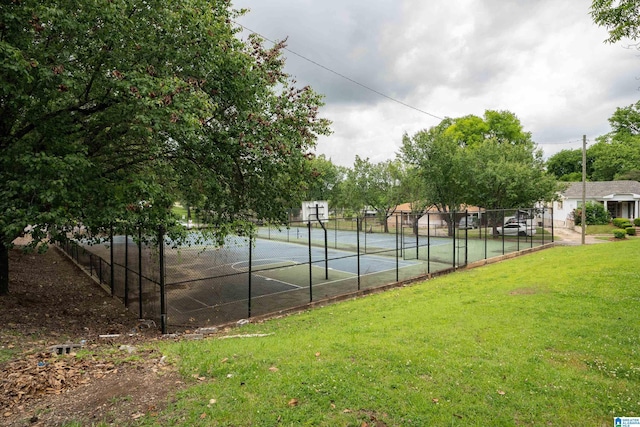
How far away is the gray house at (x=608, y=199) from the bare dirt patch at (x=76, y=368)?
142ft

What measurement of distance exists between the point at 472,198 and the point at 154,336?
30.3 metres

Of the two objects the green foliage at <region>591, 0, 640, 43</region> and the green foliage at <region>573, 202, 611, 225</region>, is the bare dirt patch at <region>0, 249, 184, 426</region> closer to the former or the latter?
the green foliage at <region>591, 0, 640, 43</region>

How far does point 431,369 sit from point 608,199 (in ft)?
151

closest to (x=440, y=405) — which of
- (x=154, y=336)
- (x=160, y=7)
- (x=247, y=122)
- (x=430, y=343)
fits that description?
(x=430, y=343)

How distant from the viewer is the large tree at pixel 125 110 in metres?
6.76

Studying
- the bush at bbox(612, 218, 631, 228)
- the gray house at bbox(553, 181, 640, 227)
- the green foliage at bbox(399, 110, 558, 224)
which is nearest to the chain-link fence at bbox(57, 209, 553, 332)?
the green foliage at bbox(399, 110, 558, 224)

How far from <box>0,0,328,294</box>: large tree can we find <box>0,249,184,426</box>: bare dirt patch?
186cm

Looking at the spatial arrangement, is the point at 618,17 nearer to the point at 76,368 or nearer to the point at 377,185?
the point at 76,368

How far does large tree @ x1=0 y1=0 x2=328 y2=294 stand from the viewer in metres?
6.76

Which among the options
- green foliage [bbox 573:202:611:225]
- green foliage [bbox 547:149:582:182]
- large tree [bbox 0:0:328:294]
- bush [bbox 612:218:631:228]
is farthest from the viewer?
green foliage [bbox 547:149:582:182]

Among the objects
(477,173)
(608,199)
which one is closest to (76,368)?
(477,173)

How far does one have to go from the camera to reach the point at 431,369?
5.06m

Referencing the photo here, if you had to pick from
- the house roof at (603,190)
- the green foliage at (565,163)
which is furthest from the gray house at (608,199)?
the green foliage at (565,163)

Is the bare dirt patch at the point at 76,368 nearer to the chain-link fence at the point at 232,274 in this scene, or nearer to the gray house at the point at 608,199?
the chain-link fence at the point at 232,274
